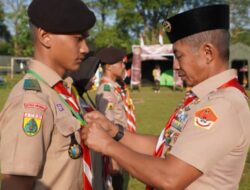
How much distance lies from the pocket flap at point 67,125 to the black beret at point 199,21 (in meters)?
0.80

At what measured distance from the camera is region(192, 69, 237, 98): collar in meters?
2.61

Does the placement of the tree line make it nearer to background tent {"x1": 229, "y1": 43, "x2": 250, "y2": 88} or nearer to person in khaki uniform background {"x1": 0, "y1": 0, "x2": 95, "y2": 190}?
background tent {"x1": 229, "y1": 43, "x2": 250, "y2": 88}

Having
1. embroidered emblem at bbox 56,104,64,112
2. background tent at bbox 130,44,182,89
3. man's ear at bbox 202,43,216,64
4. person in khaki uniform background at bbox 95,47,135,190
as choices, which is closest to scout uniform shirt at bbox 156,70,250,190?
man's ear at bbox 202,43,216,64

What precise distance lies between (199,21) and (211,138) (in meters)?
0.71

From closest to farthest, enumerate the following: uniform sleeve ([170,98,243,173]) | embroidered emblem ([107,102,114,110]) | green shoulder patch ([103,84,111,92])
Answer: uniform sleeve ([170,98,243,173]) → embroidered emblem ([107,102,114,110]) → green shoulder patch ([103,84,111,92])

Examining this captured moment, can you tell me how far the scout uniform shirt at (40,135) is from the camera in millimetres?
2217

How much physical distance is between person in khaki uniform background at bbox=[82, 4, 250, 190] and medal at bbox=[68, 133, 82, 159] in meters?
0.07

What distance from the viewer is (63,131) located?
95.0 inches

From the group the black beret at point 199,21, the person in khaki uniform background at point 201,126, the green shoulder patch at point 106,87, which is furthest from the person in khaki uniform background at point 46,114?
the green shoulder patch at point 106,87

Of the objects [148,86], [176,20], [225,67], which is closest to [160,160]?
[225,67]

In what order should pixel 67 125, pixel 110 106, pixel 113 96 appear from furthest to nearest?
1. pixel 113 96
2. pixel 110 106
3. pixel 67 125

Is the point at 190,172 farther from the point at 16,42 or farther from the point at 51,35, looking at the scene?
the point at 16,42

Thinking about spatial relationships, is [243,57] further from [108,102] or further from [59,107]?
[59,107]

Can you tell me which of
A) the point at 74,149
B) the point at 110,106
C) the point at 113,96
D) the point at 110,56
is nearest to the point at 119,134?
the point at 74,149
